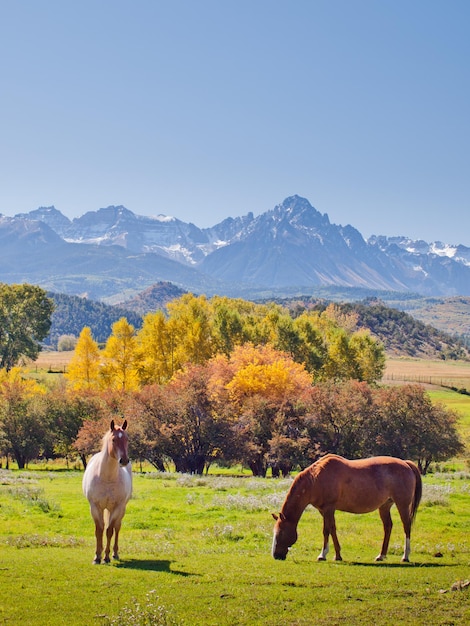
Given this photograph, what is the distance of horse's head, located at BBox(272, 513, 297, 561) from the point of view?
1645cm

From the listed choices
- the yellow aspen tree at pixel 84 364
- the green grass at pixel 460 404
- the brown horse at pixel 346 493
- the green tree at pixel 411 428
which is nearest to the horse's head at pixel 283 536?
the brown horse at pixel 346 493

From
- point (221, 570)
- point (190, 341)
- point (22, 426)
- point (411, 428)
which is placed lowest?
point (22, 426)

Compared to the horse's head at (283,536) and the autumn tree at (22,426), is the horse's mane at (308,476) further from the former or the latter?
the autumn tree at (22,426)

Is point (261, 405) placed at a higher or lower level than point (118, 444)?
lower

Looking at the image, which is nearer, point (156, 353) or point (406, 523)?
point (406, 523)

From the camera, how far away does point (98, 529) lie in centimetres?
1641

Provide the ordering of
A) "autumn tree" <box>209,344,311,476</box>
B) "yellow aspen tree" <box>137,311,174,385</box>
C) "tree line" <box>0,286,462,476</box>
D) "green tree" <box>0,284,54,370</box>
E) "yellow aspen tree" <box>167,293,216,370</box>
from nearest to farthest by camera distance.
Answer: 1. "autumn tree" <box>209,344,311,476</box>
2. "tree line" <box>0,286,462,476</box>
3. "yellow aspen tree" <box>137,311,174,385</box>
4. "yellow aspen tree" <box>167,293,216,370</box>
5. "green tree" <box>0,284,54,370</box>

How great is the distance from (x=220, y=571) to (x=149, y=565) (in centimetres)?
200

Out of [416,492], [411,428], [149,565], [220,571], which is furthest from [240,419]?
[220,571]

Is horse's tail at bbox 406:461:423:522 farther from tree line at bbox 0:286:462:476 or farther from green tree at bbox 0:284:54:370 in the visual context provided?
green tree at bbox 0:284:54:370

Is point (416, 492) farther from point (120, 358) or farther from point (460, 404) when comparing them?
point (460, 404)

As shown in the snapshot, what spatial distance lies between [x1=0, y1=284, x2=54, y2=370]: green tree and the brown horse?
83252mm

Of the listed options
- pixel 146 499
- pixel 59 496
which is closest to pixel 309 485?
pixel 146 499

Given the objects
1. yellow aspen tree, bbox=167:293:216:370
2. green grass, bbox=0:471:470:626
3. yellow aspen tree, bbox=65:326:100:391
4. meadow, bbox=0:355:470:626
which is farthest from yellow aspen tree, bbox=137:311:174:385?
green grass, bbox=0:471:470:626
